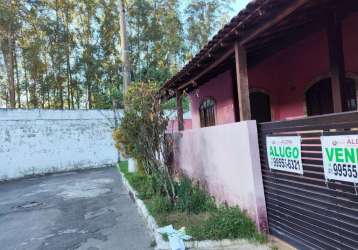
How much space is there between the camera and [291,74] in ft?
27.6

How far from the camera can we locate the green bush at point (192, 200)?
5.83 metres

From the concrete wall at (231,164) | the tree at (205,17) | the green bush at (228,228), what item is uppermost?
the tree at (205,17)

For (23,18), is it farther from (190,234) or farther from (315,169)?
(315,169)

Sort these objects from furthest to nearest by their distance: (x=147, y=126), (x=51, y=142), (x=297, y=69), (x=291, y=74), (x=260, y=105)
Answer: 1. (x=51, y=142)
2. (x=260, y=105)
3. (x=291, y=74)
4. (x=297, y=69)
5. (x=147, y=126)

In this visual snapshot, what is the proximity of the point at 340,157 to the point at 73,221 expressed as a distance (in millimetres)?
5292

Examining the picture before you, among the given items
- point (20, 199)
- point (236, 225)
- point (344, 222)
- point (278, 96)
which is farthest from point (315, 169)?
point (20, 199)

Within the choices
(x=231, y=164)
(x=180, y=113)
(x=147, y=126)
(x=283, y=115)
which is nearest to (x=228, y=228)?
(x=231, y=164)

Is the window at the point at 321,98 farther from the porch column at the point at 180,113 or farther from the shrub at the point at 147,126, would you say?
the shrub at the point at 147,126

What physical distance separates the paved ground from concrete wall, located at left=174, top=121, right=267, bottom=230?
1477mm

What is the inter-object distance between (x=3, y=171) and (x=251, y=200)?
14.4 m

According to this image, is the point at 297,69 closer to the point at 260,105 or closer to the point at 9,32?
the point at 260,105

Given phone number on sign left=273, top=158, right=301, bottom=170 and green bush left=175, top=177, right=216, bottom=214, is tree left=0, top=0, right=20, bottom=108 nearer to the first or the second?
green bush left=175, top=177, right=216, bottom=214

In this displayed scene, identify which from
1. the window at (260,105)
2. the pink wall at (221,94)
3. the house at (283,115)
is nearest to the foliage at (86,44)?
the pink wall at (221,94)

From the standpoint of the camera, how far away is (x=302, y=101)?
803 cm
